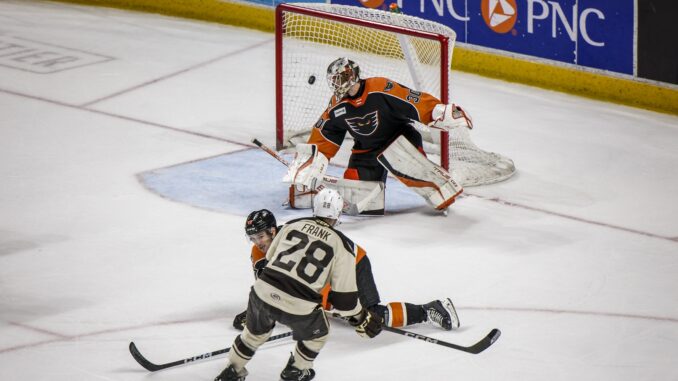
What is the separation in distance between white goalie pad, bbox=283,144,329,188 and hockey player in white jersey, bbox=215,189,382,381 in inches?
76.9

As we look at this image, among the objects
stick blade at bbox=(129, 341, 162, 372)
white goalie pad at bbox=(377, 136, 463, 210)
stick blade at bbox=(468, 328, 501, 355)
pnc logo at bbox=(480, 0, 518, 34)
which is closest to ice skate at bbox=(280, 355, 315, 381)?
stick blade at bbox=(129, 341, 162, 372)

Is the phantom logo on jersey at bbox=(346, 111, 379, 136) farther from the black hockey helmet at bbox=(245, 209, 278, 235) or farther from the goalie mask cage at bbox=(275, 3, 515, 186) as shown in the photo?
the black hockey helmet at bbox=(245, 209, 278, 235)

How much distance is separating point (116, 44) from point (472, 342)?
19.3 feet

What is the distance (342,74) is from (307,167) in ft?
1.88

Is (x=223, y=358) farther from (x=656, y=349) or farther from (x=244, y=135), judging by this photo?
(x=244, y=135)

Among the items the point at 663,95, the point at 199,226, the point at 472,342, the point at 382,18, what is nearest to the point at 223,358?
the point at 472,342

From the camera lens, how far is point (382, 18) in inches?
312

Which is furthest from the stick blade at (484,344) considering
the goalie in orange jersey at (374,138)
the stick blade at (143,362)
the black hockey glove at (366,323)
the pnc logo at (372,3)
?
the pnc logo at (372,3)

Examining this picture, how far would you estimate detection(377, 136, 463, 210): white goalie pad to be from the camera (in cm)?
729

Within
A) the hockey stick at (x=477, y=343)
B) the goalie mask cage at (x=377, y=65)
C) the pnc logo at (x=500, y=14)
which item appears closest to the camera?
the hockey stick at (x=477, y=343)

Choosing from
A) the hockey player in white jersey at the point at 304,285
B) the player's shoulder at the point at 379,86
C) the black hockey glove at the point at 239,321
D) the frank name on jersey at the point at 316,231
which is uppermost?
the player's shoulder at the point at 379,86

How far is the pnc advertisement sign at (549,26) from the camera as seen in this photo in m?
9.11

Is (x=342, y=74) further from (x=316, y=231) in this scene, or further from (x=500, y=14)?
(x=500, y=14)

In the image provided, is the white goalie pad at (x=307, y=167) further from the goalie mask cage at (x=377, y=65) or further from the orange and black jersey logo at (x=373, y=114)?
the goalie mask cage at (x=377, y=65)
